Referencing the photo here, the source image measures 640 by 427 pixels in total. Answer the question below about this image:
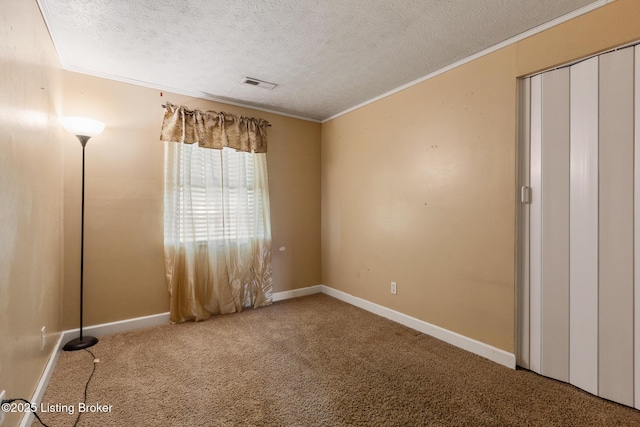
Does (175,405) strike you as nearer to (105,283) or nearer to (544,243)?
(105,283)

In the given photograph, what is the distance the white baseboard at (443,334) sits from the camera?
2285mm

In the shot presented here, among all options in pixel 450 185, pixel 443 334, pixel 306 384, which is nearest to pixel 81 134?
pixel 306 384

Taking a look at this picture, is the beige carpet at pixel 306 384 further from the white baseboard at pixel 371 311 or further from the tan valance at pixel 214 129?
the tan valance at pixel 214 129

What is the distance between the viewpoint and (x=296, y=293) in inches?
159

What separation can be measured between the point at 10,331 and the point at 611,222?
3.30 metres

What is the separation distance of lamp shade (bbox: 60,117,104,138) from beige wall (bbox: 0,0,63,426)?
0.08 m

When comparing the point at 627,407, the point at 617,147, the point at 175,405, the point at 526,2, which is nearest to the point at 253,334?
the point at 175,405

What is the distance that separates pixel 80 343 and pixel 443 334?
10.4 feet

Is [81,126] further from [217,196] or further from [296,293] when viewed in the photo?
[296,293]

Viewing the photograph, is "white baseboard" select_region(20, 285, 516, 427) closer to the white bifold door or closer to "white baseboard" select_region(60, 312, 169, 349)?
"white baseboard" select_region(60, 312, 169, 349)

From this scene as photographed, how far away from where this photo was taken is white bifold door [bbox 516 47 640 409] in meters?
1.79

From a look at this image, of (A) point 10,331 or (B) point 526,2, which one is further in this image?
(B) point 526,2

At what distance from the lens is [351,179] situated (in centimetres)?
379

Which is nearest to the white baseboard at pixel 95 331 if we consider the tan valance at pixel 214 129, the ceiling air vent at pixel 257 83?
the tan valance at pixel 214 129
